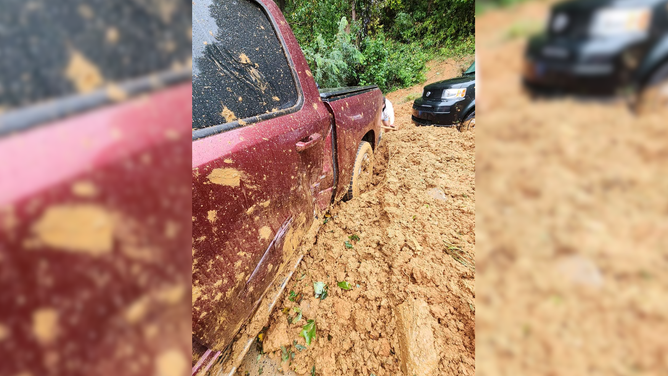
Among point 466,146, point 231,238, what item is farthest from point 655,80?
point 466,146

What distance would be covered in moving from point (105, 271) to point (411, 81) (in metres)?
11.7

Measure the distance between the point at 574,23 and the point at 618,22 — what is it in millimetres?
50

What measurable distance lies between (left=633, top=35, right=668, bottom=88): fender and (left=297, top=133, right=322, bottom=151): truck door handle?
4.40ft

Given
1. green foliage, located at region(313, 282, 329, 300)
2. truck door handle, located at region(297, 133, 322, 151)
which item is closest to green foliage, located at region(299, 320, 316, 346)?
green foliage, located at region(313, 282, 329, 300)

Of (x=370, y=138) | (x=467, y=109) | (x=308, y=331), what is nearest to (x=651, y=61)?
(x=308, y=331)

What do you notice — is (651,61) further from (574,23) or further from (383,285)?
(383,285)

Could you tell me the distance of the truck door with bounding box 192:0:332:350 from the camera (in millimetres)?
1061

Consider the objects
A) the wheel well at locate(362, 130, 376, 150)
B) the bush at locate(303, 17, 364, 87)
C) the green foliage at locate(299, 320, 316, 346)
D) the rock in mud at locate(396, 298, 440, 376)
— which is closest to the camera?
the rock in mud at locate(396, 298, 440, 376)

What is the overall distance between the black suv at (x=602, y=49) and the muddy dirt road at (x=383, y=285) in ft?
4.92

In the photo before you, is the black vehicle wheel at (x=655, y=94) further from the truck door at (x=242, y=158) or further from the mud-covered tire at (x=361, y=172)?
the mud-covered tire at (x=361, y=172)

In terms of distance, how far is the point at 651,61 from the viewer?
0.31 metres

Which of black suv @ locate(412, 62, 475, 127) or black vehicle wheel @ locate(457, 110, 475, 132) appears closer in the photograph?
black suv @ locate(412, 62, 475, 127)

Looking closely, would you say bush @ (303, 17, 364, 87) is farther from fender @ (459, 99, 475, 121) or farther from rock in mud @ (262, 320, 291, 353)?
rock in mud @ (262, 320, 291, 353)

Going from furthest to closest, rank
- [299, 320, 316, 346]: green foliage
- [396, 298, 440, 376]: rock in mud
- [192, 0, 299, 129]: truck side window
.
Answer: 1. [299, 320, 316, 346]: green foliage
2. [396, 298, 440, 376]: rock in mud
3. [192, 0, 299, 129]: truck side window
